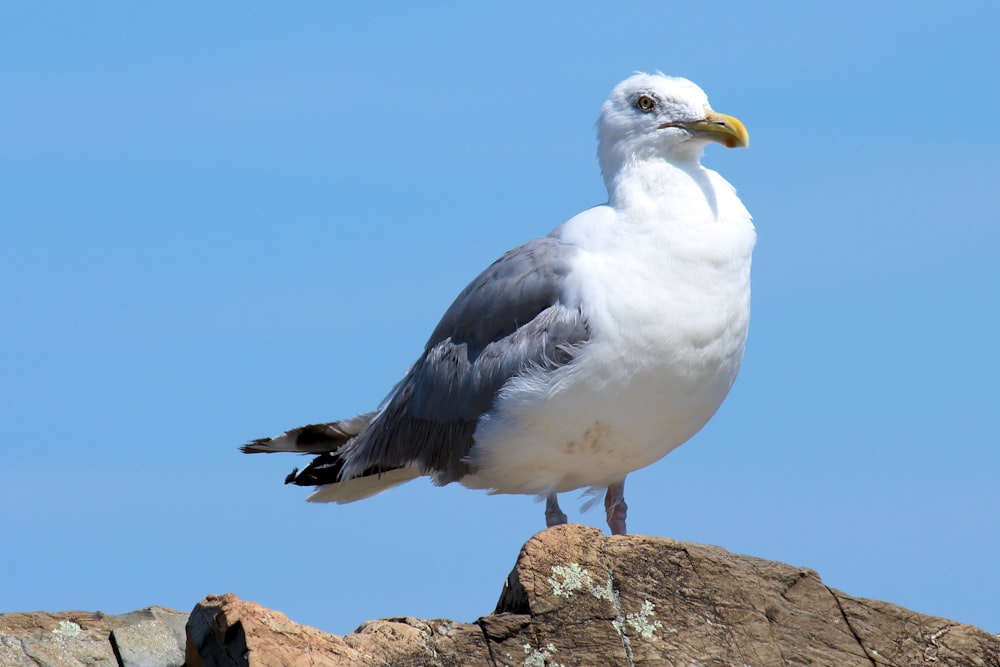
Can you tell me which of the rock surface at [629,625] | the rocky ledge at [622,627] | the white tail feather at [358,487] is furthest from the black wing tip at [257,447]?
the rock surface at [629,625]

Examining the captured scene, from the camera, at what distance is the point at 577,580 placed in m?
6.99

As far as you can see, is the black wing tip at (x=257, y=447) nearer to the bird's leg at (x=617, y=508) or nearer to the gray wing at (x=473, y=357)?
the gray wing at (x=473, y=357)

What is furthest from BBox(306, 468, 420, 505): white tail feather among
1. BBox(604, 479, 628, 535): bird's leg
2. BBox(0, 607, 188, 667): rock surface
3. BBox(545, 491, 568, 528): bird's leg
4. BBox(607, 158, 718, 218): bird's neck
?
BBox(0, 607, 188, 667): rock surface

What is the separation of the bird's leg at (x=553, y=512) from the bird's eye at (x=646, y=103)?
2.85 m

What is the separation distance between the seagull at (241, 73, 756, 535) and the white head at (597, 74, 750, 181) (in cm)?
1

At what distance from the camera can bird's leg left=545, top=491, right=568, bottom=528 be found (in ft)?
33.2

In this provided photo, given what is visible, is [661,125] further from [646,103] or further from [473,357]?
[473,357]

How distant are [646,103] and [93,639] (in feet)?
17.4

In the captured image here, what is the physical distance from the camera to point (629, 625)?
274 inches

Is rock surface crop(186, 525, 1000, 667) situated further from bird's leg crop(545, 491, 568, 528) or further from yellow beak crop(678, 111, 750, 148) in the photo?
yellow beak crop(678, 111, 750, 148)

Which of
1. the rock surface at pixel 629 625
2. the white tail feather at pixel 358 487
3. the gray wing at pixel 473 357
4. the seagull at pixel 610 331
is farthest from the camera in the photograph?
the white tail feather at pixel 358 487

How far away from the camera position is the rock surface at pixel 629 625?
6.65 meters

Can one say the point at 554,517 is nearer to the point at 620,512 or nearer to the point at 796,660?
the point at 620,512

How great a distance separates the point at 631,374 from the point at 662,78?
7.91 feet
